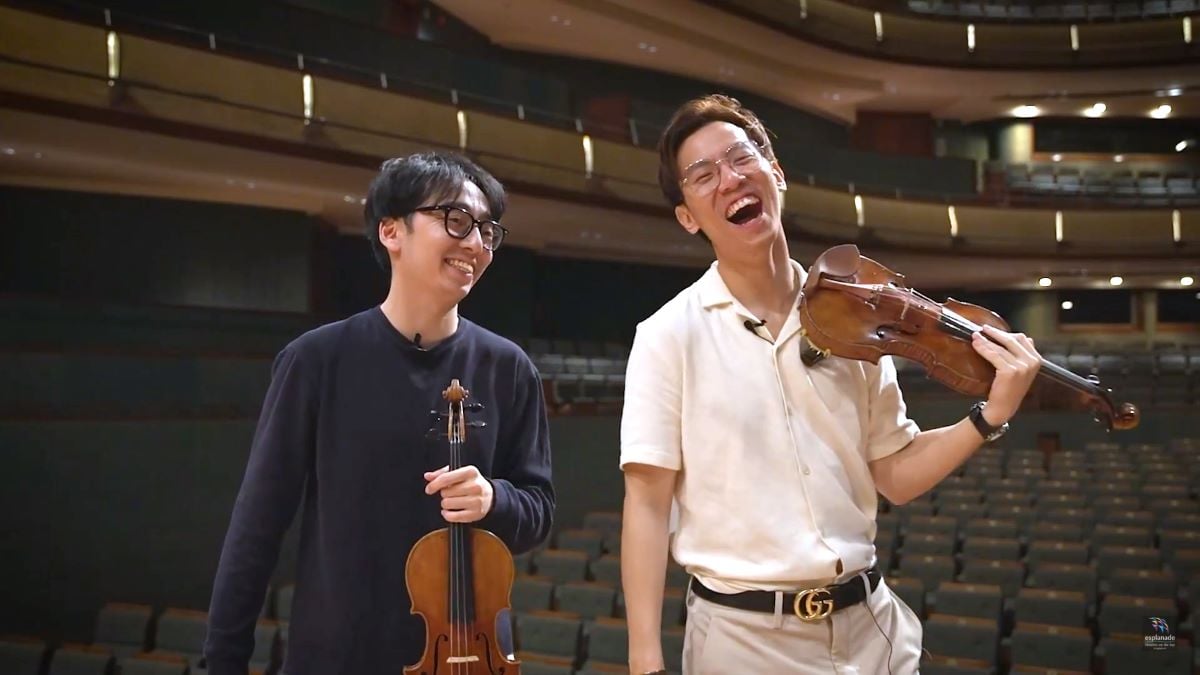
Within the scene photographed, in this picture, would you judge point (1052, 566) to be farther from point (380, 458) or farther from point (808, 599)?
point (380, 458)

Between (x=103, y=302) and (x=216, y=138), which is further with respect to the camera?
(x=103, y=302)

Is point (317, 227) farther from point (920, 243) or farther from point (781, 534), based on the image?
point (781, 534)

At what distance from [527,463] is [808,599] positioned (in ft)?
1.69

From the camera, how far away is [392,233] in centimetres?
165

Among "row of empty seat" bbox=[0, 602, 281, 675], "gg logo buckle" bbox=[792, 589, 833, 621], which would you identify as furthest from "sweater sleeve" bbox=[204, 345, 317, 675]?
"row of empty seat" bbox=[0, 602, 281, 675]

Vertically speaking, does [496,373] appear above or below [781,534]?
above

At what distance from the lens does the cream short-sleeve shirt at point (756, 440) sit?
1.45 m

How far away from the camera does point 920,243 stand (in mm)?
13477

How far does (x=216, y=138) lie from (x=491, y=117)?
277cm

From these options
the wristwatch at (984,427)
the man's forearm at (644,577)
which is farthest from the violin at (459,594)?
the wristwatch at (984,427)

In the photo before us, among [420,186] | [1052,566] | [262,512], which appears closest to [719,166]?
[420,186]

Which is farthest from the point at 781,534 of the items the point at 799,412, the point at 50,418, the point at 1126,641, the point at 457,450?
the point at 50,418

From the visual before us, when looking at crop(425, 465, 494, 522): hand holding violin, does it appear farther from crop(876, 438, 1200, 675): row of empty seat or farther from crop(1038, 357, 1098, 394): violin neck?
crop(876, 438, 1200, 675): row of empty seat

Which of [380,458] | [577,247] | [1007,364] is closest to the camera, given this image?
[1007,364]
